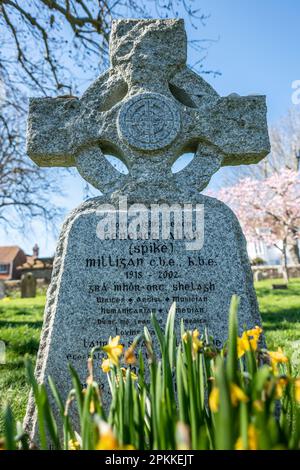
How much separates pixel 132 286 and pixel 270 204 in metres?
20.6

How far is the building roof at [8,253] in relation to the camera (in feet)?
136

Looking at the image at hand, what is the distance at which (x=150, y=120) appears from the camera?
283cm

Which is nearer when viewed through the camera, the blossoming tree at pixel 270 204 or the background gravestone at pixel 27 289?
the background gravestone at pixel 27 289

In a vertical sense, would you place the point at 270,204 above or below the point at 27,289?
above

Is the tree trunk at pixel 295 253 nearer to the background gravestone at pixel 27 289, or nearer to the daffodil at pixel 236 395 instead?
the background gravestone at pixel 27 289

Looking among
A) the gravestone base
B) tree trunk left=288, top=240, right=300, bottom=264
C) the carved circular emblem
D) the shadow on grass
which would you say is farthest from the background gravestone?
tree trunk left=288, top=240, right=300, bottom=264

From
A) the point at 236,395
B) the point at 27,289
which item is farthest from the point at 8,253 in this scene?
the point at 236,395

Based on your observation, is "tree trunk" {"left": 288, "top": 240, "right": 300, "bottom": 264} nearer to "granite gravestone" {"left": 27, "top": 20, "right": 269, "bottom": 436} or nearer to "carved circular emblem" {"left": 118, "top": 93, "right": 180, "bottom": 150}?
"granite gravestone" {"left": 27, "top": 20, "right": 269, "bottom": 436}

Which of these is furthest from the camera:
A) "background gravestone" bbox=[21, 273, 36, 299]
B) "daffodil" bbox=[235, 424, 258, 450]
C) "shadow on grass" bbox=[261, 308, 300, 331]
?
"background gravestone" bbox=[21, 273, 36, 299]

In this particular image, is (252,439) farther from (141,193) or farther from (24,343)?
(24,343)

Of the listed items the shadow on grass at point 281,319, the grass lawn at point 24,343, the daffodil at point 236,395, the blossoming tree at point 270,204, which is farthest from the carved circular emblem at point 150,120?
the blossoming tree at point 270,204

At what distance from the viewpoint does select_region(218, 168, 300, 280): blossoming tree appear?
69.9 feet

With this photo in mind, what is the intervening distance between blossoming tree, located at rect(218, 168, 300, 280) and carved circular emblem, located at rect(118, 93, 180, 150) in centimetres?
1822

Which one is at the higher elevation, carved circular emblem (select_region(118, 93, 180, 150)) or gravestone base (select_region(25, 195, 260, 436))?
carved circular emblem (select_region(118, 93, 180, 150))
